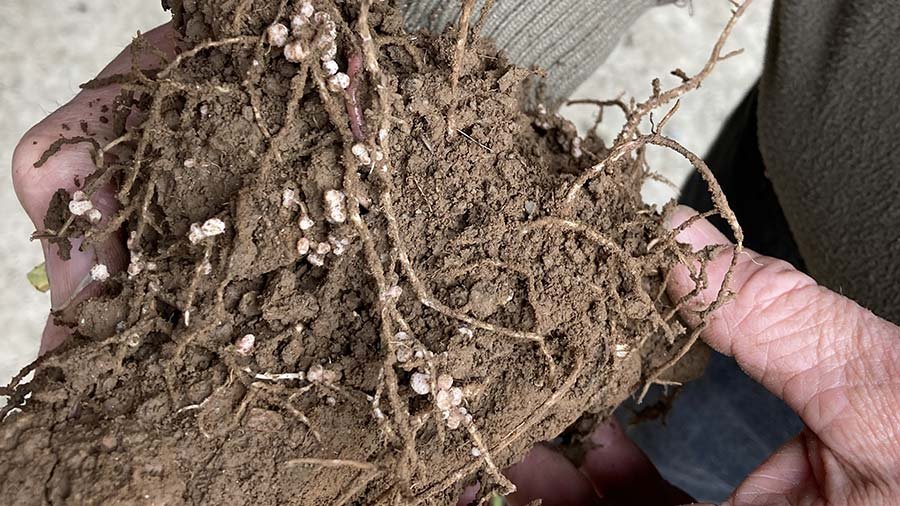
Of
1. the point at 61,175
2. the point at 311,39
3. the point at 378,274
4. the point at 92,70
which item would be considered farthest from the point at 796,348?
the point at 92,70

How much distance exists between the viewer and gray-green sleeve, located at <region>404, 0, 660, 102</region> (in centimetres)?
103

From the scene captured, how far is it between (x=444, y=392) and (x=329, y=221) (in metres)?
0.22

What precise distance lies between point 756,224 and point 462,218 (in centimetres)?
100

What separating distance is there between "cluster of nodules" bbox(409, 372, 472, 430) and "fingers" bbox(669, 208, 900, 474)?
0.34 meters

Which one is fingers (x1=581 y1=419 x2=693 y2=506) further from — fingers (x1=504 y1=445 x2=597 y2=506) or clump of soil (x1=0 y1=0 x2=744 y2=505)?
clump of soil (x1=0 y1=0 x2=744 y2=505)

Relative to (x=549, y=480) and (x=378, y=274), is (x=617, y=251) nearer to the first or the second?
(x=378, y=274)

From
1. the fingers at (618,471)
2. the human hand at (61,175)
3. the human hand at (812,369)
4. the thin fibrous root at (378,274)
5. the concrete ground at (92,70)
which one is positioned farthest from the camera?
the concrete ground at (92,70)

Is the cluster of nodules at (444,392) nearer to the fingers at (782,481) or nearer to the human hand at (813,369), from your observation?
the human hand at (813,369)

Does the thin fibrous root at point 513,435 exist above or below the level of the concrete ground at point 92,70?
below

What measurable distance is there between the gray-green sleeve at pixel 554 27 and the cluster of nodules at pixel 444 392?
55 cm

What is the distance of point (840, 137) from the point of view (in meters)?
1.17

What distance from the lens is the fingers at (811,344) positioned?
848 mm

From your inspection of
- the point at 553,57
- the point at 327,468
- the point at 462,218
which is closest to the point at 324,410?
the point at 327,468

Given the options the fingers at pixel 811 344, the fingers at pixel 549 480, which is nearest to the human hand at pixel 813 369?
the fingers at pixel 811 344
